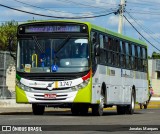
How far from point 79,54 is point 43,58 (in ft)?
4.52

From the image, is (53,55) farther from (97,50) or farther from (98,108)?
(98,108)

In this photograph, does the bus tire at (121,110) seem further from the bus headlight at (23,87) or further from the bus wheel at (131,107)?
the bus headlight at (23,87)

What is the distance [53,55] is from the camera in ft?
78.2

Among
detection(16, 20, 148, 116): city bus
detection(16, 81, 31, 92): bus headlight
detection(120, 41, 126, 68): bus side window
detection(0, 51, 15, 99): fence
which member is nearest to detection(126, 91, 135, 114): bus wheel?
detection(120, 41, 126, 68): bus side window

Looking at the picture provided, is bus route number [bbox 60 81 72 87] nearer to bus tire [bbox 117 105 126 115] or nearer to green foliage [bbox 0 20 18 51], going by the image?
bus tire [bbox 117 105 126 115]

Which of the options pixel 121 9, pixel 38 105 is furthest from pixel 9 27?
pixel 38 105

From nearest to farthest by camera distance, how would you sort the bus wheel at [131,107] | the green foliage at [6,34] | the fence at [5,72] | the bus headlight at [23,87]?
the bus headlight at [23,87] → the bus wheel at [131,107] → the fence at [5,72] → the green foliage at [6,34]

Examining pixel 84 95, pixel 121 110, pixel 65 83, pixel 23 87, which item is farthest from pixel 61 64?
pixel 121 110

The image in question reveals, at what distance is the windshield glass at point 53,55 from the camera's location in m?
23.7

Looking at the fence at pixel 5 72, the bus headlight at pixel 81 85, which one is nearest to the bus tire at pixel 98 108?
the bus headlight at pixel 81 85

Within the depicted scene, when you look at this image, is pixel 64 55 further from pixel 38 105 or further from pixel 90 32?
pixel 38 105

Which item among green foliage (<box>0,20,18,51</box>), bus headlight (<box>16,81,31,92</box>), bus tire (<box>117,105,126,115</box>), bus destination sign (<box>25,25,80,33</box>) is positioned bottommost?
bus tire (<box>117,105,126,115</box>)

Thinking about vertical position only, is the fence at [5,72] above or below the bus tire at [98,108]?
above

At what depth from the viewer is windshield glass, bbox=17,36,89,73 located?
2367cm
